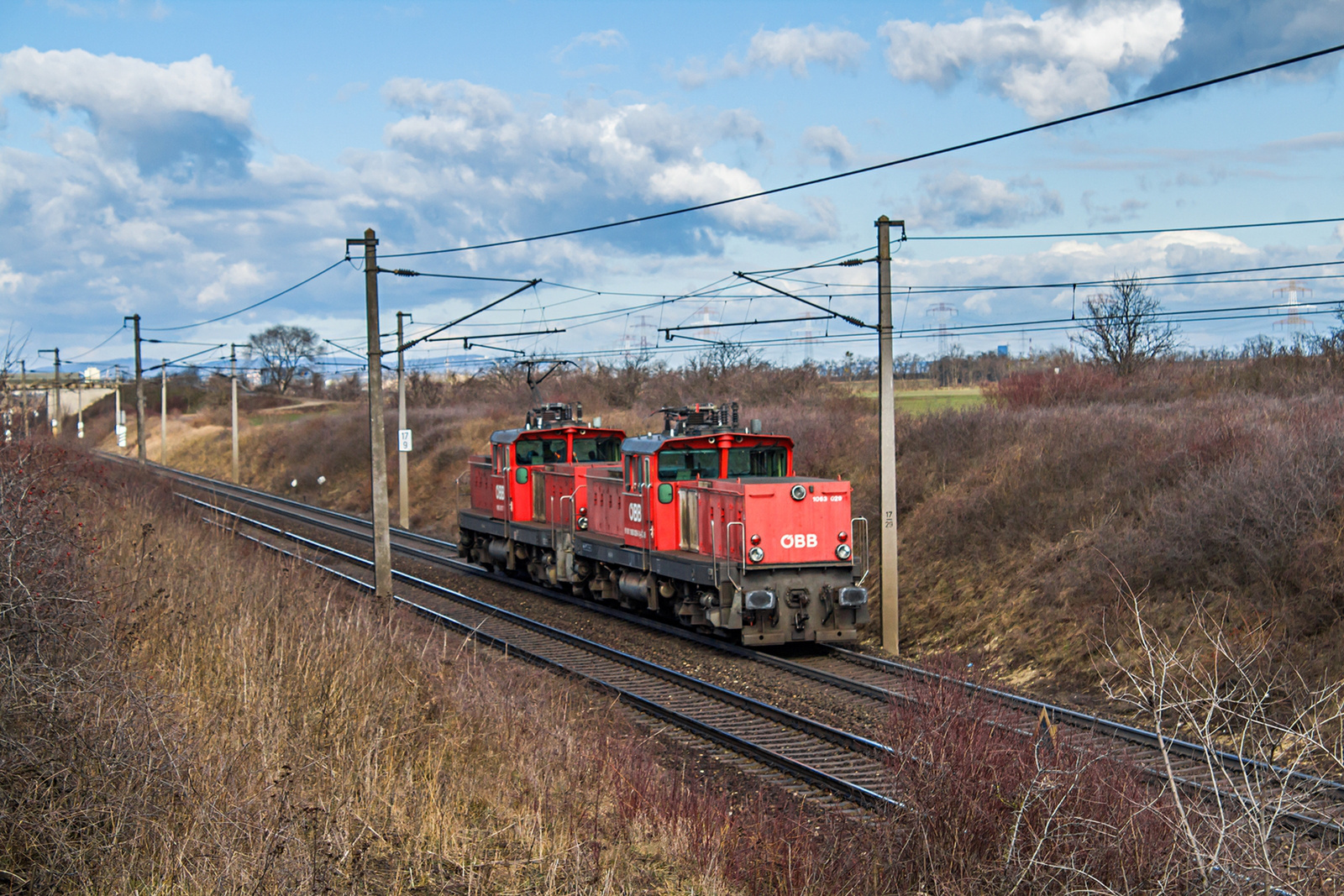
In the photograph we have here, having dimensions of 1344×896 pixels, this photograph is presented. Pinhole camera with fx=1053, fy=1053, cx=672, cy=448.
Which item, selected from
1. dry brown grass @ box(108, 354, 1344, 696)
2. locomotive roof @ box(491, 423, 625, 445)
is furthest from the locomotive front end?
locomotive roof @ box(491, 423, 625, 445)

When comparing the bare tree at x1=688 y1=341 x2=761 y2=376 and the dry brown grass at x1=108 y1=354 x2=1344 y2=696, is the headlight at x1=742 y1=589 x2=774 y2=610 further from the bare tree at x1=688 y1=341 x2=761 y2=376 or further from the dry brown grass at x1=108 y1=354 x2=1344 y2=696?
the bare tree at x1=688 y1=341 x2=761 y2=376

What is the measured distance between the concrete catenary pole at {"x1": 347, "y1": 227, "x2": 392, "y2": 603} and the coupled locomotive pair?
351 centimetres

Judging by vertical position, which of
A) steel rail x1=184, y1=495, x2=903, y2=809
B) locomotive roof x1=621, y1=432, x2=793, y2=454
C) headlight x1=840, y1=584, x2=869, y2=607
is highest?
locomotive roof x1=621, y1=432, x2=793, y2=454

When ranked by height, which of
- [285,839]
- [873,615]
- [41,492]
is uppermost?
[41,492]

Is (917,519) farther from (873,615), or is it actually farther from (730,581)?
(730,581)

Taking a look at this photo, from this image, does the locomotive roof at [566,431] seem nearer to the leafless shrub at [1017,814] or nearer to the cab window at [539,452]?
the cab window at [539,452]

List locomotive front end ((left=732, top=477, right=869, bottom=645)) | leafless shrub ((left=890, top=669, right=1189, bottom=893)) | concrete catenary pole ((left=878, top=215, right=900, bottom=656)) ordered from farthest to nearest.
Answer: concrete catenary pole ((left=878, top=215, right=900, bottom=656)), locomotive front end ((left=732, top=477, right=869, bottom=645)), leafless shrub ((left=890, top=669, right=1189, bottom=893))

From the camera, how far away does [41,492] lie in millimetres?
12188

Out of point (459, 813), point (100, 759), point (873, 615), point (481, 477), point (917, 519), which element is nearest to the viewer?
point (100, 759)

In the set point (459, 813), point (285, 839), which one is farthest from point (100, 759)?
point (459, 813)

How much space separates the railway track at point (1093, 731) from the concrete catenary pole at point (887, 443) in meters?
0.85

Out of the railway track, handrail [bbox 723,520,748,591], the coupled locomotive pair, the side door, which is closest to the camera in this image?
the railway track

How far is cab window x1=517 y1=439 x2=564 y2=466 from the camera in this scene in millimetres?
22469

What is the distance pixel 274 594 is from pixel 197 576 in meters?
1.86
